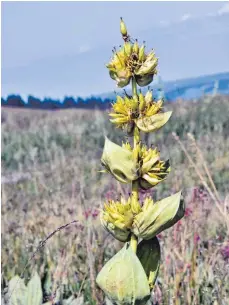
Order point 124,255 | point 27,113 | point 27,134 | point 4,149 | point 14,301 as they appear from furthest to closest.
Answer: point 27,113 < point 27,134 < point 4,149 < point 14,301 < point 124,255

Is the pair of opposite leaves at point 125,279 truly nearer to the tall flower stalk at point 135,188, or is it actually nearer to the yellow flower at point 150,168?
the tall flower stalk at point 135,188

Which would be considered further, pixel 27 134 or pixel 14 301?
pixel 27 134

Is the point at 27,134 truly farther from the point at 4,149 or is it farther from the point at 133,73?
the point at 133,73

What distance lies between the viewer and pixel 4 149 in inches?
432

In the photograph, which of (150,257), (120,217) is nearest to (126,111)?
(120,217)

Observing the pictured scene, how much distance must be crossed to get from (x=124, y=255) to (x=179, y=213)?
158mm

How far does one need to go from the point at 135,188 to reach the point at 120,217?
0.26 feet

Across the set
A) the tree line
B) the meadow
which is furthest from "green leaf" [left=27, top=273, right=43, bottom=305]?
the tree line

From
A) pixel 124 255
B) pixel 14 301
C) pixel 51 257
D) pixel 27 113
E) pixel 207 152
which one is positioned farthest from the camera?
pixel 27 113

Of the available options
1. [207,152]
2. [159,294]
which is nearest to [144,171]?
[159,294]

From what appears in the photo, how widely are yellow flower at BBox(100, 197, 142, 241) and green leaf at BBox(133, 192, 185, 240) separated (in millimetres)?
24

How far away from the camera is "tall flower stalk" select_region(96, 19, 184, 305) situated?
138cm

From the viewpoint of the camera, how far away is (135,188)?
1.48m

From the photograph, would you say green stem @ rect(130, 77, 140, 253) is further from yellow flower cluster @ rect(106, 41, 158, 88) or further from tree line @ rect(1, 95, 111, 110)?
tree line @ rect(1, 95, 111, 110)
